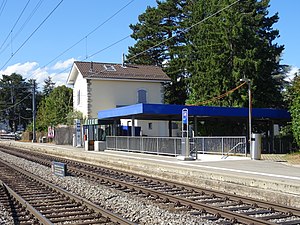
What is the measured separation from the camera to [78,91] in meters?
54.7

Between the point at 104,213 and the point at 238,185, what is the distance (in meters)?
5.82

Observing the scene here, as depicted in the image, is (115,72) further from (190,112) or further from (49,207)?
(49,207)

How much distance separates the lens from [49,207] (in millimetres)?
11578

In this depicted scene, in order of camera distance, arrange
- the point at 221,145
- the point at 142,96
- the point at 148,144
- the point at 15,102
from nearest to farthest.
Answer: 1. the point at 221,145
2. the point at 148,144
3. the point at 142,96
4. the point at 15,102

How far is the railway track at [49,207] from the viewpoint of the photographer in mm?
9880

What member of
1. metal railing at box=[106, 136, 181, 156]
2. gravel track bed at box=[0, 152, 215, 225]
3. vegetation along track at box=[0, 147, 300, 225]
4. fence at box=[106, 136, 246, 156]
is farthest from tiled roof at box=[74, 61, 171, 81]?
vegetation along track at box=[0, 147, 300, 225]

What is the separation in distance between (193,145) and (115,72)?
2932 cm

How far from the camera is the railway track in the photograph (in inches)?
389

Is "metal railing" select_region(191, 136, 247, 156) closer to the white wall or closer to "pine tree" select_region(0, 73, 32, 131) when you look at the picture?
the white wall

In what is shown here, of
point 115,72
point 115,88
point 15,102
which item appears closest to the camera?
point 115,88

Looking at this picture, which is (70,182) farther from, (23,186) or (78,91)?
(78,91)

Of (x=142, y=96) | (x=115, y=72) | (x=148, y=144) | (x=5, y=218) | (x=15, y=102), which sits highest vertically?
(x=15, y=102)

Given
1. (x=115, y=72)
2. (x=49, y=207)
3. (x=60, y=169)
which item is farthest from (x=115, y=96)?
(x=49, y=207)

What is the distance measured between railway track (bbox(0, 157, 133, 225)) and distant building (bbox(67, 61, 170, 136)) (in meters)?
34.3
